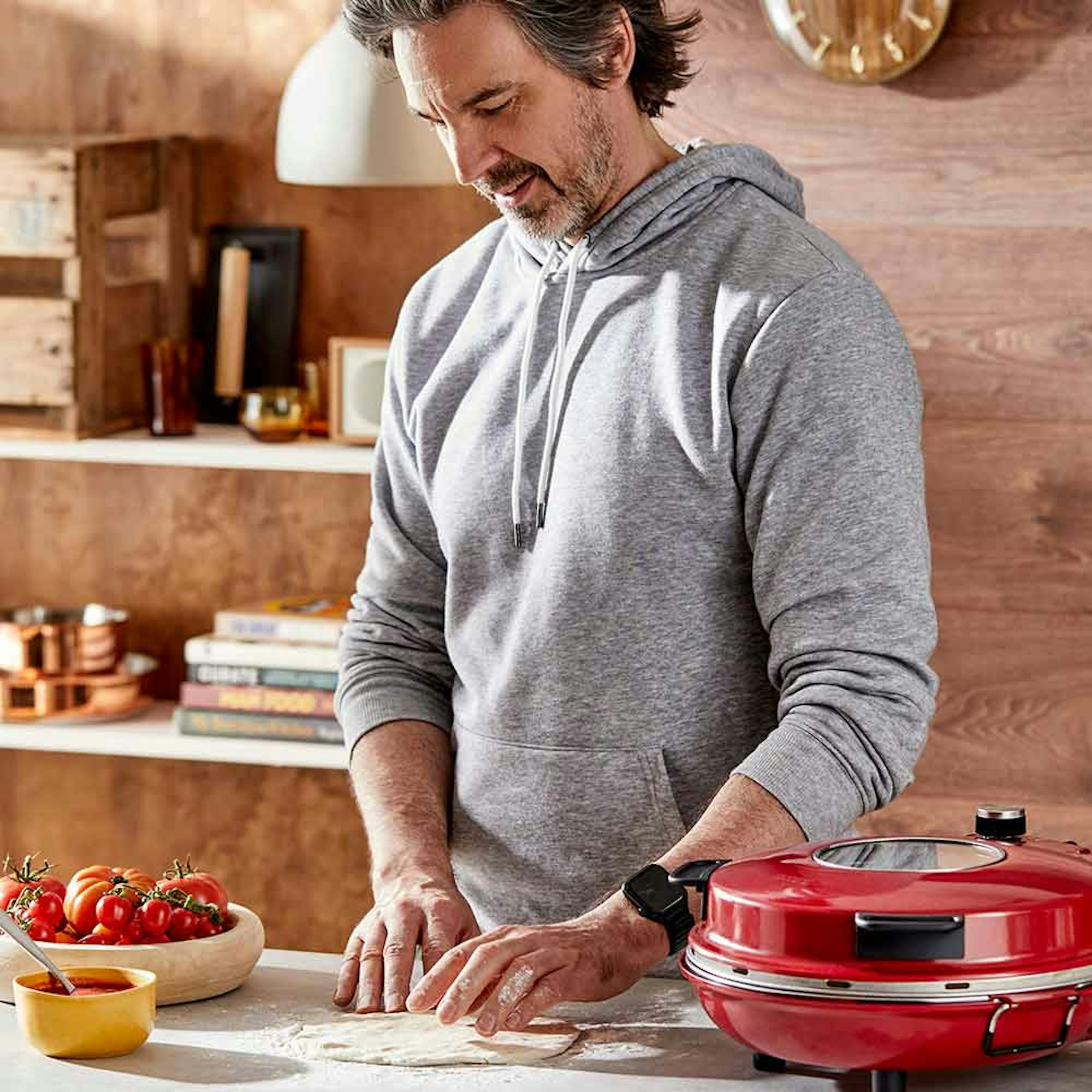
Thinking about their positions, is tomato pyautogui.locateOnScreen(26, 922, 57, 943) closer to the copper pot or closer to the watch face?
the watch face

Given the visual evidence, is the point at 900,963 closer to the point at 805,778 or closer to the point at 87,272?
the point at 805,778

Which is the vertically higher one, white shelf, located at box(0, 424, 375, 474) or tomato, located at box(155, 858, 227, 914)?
white shelf, located at box(0, 424, 375, 474)

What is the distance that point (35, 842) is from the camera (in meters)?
3.35

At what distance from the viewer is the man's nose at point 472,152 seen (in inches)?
65.7

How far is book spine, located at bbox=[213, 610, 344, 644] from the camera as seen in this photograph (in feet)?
9.70

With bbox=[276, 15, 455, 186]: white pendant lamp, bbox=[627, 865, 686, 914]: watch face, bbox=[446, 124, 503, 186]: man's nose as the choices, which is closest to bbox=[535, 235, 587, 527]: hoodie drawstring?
bbox=[446, 124, 503, 186]: man's nose

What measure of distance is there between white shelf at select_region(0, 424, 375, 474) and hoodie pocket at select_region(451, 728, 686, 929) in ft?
3.62

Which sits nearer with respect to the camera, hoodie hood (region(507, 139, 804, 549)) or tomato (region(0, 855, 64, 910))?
tomato (region(0, 855, 64, 910))

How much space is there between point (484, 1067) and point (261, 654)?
65.8 inches

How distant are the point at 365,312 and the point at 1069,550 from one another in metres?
1.22

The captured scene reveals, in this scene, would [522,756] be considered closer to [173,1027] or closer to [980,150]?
[173,1027]

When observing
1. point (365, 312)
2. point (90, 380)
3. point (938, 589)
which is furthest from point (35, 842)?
point (938, 589)

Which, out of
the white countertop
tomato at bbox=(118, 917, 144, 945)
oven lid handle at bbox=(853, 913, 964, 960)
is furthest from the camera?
tomato at bbox=(118, 917, 144, 945)

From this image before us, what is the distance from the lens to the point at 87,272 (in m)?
2.91
